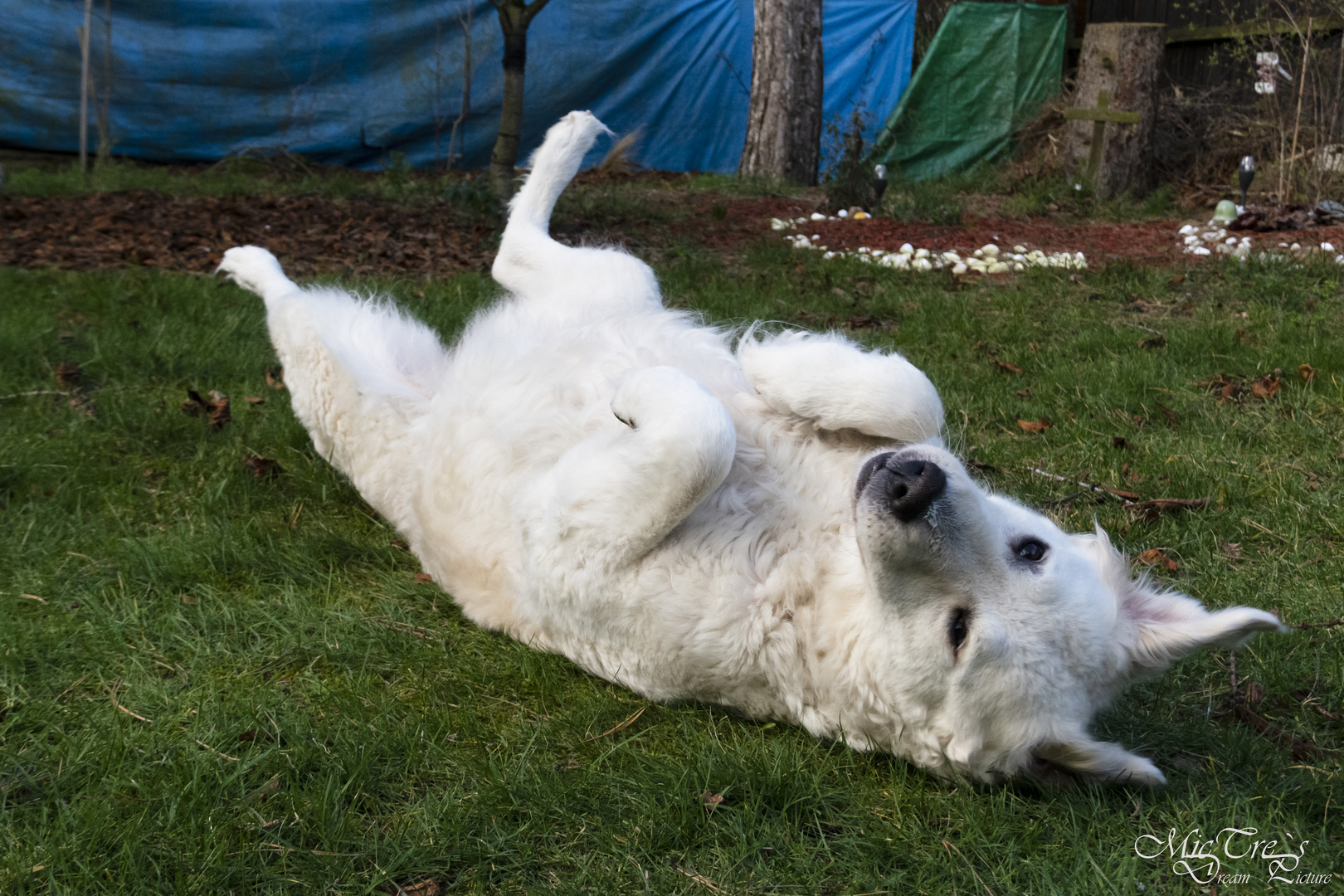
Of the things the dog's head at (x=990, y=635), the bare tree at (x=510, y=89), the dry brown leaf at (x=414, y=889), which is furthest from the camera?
the bare tree at (x=510, y=89)

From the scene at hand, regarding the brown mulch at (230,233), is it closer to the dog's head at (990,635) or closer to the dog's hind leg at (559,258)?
the dog's hind leg at (559,258)

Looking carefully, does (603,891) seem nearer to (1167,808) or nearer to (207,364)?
(1167,808)

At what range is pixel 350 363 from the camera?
3771mm

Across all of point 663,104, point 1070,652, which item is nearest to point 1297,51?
point 663,104

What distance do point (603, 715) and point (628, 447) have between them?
2.41ft

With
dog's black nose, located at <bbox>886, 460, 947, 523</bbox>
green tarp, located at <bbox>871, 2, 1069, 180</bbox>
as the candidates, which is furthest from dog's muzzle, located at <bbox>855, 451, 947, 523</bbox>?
green tarp, located at <bbox>871, 2, 1069, 180</bbox>

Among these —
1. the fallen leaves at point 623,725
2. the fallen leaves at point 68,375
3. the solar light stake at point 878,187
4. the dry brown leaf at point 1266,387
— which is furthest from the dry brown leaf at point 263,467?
the solar light stake at point 878,187

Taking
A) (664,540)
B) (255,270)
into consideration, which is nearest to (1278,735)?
(664,540)

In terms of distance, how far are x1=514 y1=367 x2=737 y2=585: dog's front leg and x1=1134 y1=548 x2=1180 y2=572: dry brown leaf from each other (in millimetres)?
1693

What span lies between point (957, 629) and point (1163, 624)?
543 millimetres

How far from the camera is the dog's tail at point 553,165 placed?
469cm

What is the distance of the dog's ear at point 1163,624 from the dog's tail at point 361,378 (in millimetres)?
2244

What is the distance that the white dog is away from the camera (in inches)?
92.2

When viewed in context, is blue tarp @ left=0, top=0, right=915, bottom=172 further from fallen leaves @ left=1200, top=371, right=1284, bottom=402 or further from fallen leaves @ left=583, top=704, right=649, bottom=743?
fallen leaves @ left=583, top=704, right=649, bottom=743
